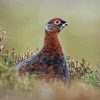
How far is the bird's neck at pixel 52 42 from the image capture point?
1215 centimetres

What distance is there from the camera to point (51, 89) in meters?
10.3

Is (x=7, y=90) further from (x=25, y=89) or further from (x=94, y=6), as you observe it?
(x=94, y=6)

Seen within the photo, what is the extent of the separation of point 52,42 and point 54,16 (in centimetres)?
2686

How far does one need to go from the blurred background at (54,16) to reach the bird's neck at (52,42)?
15.5 m

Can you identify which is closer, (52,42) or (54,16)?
(52,42)

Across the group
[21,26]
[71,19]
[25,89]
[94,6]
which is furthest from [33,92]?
[94,6]

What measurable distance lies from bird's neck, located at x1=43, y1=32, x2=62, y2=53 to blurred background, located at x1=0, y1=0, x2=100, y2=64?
15.5m

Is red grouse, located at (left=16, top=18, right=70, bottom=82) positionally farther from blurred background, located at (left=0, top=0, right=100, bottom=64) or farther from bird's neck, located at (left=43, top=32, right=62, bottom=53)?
blurred background, located at (left=0, top=0, right=100, bottom=64)

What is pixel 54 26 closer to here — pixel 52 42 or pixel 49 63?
pixel 52 42

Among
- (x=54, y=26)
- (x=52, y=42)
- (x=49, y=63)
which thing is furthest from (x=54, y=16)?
(x=49, y=63)

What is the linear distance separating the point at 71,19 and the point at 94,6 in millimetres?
3072

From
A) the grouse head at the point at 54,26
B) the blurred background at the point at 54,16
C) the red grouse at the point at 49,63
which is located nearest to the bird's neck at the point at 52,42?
the red grouse at the point at 49,63

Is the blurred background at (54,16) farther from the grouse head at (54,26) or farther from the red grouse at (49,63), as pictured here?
the red grouse at (49,63)

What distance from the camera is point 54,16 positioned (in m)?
39.1
